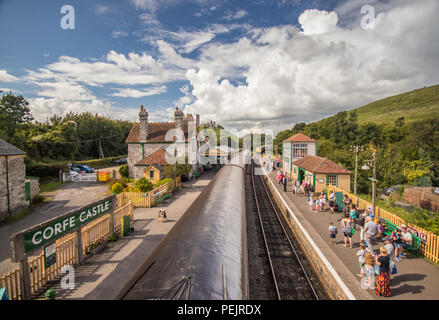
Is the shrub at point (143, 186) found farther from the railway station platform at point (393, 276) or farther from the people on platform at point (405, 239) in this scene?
the people on platform at point (405, 239)

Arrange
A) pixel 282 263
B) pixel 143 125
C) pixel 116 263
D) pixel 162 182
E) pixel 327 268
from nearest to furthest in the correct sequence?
1. pixel 327 268
2. pixel 116 263
3. pixel 282 263
4. pixel 162 182
5. pixel 143 125

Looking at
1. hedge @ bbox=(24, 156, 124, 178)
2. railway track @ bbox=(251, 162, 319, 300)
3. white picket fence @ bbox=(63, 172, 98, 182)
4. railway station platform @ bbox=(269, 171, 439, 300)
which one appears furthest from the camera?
white picket fence @ bbox=(63, 172, 98, 182)

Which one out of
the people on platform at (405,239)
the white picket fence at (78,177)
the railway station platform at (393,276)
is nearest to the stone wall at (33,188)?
the white picket fence at (78,177)

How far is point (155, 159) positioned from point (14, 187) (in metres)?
13.4

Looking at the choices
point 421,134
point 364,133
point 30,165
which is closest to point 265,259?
point 30,165

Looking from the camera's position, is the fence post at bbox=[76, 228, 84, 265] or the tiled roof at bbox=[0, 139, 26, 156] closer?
the fence post at bbox=[76, 228, 84, 265]

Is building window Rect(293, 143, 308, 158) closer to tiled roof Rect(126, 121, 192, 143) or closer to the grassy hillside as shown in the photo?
tiled roof Rect(126, 121, 192, 143)

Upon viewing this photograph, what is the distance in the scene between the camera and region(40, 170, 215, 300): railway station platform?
23.3 feet

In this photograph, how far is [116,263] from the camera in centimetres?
887

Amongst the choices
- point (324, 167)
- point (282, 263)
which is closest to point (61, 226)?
point (282, 263)

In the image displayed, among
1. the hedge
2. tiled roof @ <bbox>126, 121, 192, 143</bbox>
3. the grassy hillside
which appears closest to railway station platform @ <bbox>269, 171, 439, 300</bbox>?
tiled roof @ <bbox>126, 121, 192, 143</bbox>

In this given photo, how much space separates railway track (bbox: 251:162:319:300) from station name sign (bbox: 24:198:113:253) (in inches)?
297

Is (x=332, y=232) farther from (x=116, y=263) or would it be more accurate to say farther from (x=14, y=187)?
(x=14, y=187)
